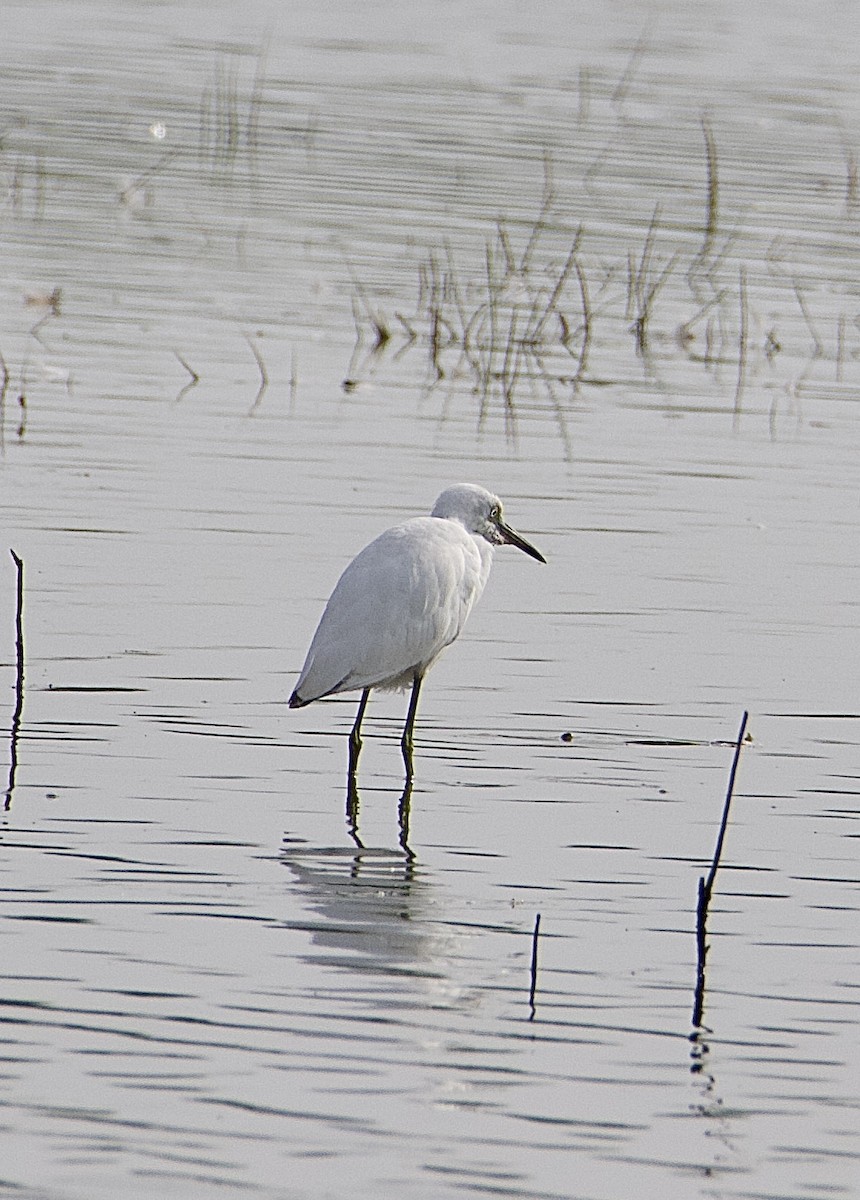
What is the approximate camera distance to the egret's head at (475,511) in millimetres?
8789

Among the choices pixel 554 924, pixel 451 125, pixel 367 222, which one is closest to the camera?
pixel 554 924

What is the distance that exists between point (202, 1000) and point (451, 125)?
54.0 feet

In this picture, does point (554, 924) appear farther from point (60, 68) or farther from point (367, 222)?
point (60, 68)

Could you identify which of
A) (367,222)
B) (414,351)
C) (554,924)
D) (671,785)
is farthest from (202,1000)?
(367,222)

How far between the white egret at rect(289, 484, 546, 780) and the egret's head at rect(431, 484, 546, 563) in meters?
0.22

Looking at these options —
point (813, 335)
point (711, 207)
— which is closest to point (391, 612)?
point (813, 335)

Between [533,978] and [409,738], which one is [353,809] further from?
[533,978]

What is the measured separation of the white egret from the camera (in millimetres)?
8016

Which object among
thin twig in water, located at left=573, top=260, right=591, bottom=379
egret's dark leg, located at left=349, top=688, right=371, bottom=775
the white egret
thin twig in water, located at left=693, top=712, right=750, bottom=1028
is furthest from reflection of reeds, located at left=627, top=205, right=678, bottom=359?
thin twig in water, located at left=693, top=712, right=750, bottom=1028

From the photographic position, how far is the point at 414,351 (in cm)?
1471

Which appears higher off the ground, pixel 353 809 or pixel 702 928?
pixel 702 928

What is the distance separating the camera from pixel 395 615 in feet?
26.7

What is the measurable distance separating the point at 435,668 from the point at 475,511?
72 centimetres

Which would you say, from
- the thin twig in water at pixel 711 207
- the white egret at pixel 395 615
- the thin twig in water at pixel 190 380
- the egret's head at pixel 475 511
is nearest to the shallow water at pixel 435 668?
the thin twig in water at pixel 190 380
